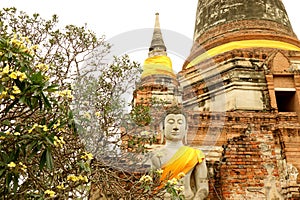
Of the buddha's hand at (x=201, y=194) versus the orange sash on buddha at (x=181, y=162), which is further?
the orange sash on buddha at (x=181, y=162)

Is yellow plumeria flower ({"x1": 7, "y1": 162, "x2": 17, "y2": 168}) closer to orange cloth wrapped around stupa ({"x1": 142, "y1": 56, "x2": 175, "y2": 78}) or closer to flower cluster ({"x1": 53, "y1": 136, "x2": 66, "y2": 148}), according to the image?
flower cluster ({"x1": 53, "y1": 136, "x2": 66, "y2": 148})

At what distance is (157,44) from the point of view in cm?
1524

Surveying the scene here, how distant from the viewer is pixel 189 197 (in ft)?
16.9

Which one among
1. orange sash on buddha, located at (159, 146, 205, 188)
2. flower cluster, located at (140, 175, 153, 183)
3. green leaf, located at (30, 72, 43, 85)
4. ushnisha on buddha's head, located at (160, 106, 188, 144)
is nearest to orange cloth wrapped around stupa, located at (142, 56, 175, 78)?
ushnisha on buddha's head, located at (160, 106, 188, 144)

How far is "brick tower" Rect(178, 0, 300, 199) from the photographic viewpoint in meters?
6.57

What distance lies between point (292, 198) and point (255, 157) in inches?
34.4

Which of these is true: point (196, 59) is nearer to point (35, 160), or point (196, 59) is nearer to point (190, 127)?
point (190, 127)

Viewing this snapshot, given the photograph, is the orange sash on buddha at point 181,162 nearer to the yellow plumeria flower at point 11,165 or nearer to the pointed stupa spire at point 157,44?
the yellow plumeria flower at point 11,165

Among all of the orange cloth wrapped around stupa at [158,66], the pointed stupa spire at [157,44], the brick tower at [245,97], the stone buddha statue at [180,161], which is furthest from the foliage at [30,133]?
the pointed stupa spire at [157,44]

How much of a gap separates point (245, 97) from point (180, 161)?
193 inches

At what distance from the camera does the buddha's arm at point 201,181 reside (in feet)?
17.0

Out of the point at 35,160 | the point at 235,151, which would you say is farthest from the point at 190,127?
the point at 35,160

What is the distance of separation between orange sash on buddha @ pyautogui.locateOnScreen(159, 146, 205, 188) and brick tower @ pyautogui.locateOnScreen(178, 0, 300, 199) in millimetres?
1166

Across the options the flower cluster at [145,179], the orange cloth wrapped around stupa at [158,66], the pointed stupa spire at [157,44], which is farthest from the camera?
the pointed stupa spire at [157,44]
